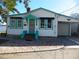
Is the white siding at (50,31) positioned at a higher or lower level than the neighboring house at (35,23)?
lower

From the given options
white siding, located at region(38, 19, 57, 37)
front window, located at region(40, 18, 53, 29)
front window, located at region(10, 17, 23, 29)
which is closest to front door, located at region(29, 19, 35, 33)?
white siding, located at region(38, 19, 57, 37)

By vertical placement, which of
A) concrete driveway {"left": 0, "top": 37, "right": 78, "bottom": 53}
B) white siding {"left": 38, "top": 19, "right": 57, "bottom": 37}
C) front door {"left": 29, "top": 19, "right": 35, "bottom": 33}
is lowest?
concrete driveway {"left": 0, "top": 37, "right": 78, "bottom": 53}

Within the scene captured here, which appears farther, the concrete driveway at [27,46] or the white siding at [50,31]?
the white siding at [50,31]

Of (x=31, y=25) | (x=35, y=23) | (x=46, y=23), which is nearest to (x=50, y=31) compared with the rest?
(x=46, y=23)

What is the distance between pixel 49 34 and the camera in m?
30.2

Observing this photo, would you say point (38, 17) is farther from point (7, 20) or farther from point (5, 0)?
point (5, 0)

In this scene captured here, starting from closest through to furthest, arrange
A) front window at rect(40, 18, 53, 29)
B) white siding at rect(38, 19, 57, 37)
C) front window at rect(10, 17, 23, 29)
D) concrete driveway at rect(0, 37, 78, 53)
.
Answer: concrete driveway at rect(0, 37, 78, 53) → white siding at rect(38, 19, 57, 37) → front window at rect(40, 18, 53, 29) → front window at rect(10, 17, 23, 29)

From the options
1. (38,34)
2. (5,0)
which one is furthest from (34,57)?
(38,34)

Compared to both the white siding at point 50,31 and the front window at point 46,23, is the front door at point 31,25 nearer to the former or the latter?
the white siding at point 50,31

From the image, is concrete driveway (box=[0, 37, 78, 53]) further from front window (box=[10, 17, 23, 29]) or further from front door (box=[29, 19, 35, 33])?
front window (box=[10, 17, 23, 29])

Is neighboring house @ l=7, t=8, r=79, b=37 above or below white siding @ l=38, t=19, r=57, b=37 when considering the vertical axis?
above

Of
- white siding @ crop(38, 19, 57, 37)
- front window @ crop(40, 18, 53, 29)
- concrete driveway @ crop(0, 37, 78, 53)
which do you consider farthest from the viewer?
front window @ crop(40, 18, 53, 29)

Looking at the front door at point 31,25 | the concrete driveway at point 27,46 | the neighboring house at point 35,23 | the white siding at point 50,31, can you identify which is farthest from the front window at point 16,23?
the concrete driveway at point 27,46

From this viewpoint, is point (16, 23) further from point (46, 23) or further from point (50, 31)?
point (50, 31)
